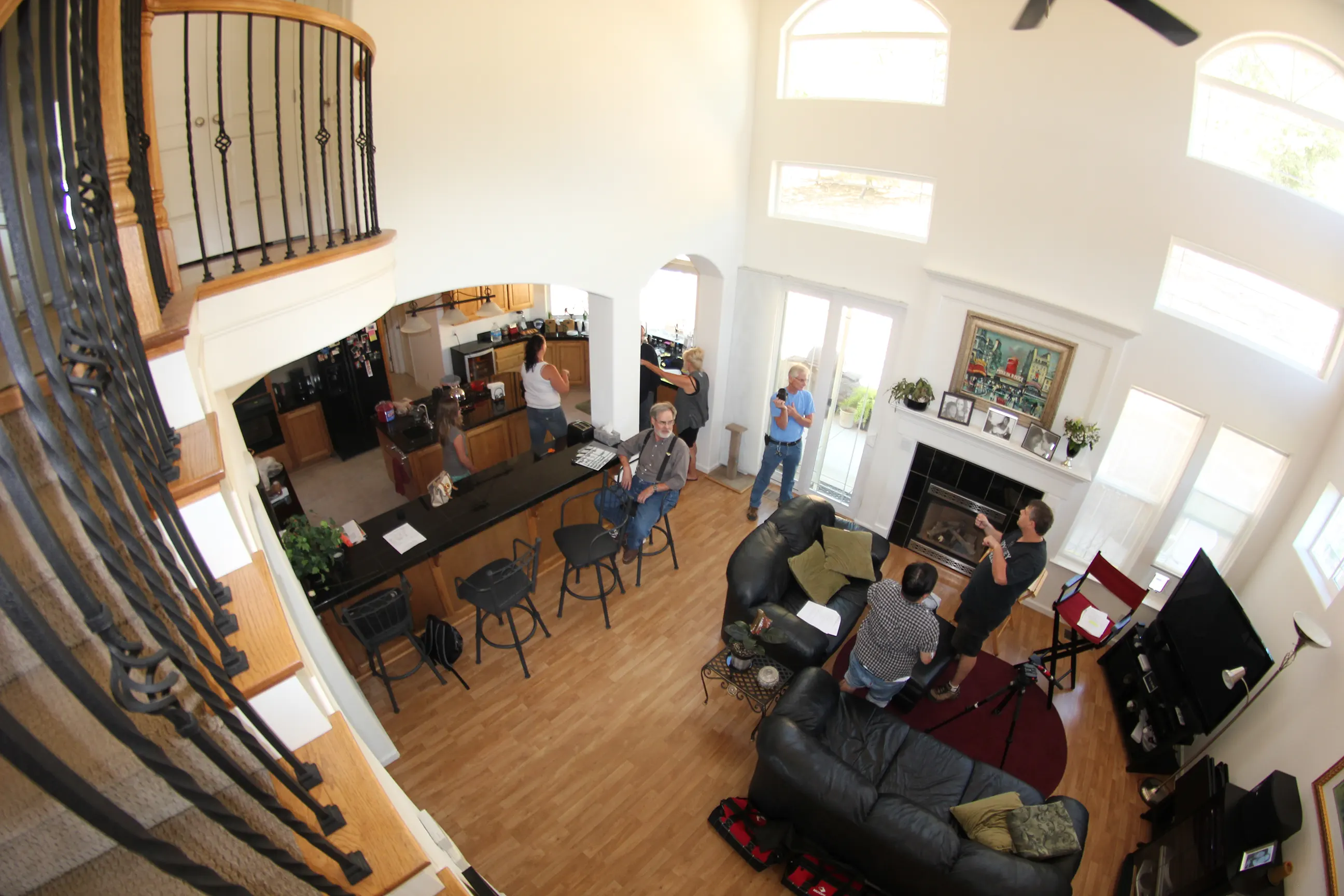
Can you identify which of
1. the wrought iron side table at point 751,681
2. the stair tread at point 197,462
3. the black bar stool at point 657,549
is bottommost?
the black bar stool at point 657,549

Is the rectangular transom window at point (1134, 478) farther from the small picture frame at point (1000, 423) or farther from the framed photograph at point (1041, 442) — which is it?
the small picture frame at point (1000, 423)

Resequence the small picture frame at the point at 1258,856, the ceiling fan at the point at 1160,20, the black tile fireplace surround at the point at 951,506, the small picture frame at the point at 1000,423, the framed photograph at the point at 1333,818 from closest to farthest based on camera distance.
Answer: the ceiling fan at the point at 1160,20
the framed photograph at the point at 1333,818
the small picture frame at the point at 1258,856
the small picture frame at the point at 1000,423
the black tile fireplace surround at the point at 951,506

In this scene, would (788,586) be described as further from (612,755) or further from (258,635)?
(258,635)

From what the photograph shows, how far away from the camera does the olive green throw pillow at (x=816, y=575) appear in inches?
207

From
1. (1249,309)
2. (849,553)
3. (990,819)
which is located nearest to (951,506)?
(849,553)

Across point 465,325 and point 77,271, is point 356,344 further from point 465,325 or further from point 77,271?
point 77,271

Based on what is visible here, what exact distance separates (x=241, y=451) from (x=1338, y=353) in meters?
6.42

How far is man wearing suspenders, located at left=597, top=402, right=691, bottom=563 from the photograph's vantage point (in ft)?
17.4

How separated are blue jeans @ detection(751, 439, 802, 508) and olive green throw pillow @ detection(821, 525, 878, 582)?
3.36 feet

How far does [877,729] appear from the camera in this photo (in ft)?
13.6

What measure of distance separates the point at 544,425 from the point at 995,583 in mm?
4184

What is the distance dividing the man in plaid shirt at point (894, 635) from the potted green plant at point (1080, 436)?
2.10 m

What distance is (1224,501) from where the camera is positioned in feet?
15.9

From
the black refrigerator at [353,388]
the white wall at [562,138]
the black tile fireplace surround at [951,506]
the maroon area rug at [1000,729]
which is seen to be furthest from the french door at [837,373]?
the black refrigerator at [353,388]
